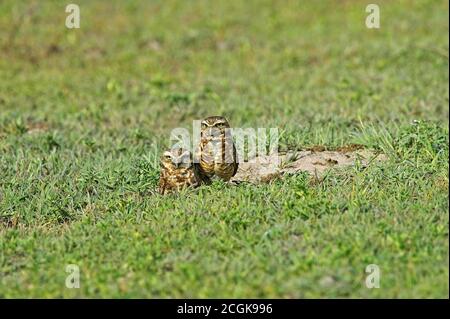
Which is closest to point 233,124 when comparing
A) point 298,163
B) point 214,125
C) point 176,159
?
point 298,163

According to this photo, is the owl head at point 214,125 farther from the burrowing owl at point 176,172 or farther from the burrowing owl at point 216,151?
the burrowing owl at point 176,172

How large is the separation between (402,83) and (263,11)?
4.48 m

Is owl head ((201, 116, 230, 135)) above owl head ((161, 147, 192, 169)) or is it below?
above

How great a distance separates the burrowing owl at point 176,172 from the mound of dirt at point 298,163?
476mm

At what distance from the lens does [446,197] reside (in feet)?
20.4

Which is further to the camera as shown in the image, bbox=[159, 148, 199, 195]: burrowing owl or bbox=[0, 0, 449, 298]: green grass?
bbox=[159, 148, 199, 195]: burrowing owl

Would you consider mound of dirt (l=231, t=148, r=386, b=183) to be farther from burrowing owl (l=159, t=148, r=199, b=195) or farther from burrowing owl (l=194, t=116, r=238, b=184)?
burrowing owl (l=159, t=148, r=199, b=195)

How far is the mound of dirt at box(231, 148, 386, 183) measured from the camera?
7316 mm

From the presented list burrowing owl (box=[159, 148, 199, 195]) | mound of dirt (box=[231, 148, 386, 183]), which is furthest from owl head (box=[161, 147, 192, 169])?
mound of dirt (box=[231, 148, 386, 183])

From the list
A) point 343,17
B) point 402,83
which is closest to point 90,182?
point 402,83

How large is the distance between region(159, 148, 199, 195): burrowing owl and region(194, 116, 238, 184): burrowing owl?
193 mm

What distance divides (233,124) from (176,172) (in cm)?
304

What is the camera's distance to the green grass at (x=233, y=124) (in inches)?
220
